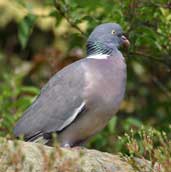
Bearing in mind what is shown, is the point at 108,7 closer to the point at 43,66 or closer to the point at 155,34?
the point at 155,34

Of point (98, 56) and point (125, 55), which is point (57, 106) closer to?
point (98, 56)

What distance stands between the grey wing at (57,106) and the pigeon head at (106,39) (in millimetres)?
353

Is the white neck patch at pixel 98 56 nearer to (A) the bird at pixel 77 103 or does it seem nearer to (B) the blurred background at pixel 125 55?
(A) the bird at pixel 77 103

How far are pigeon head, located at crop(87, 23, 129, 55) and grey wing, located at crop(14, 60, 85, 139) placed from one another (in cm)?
35

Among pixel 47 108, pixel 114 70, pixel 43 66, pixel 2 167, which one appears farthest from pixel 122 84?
pixel 43 66

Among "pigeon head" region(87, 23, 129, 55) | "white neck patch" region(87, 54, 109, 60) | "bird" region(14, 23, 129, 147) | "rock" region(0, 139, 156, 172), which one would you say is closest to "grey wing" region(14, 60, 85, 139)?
"bird" region(14, 23, 129, 147)

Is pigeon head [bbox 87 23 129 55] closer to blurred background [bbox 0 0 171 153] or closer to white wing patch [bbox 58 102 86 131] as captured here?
blurred background [bbox 0 0 171 153]

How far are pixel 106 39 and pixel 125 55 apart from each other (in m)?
0.42

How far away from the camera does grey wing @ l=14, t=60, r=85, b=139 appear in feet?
20.1

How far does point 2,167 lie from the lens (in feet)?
15.3

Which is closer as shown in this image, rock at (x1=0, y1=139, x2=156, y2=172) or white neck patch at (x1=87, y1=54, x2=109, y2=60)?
rock at (x1=0, y1=139, x2=156, y2=172)

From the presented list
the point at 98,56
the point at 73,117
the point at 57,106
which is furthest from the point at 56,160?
the point at 98,56

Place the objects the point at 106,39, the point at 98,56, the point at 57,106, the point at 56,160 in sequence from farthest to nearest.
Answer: the point at 106,39 → the point at 98,56 → the point at 57,106 → the point at 56,160

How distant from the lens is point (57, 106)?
6258 mm
